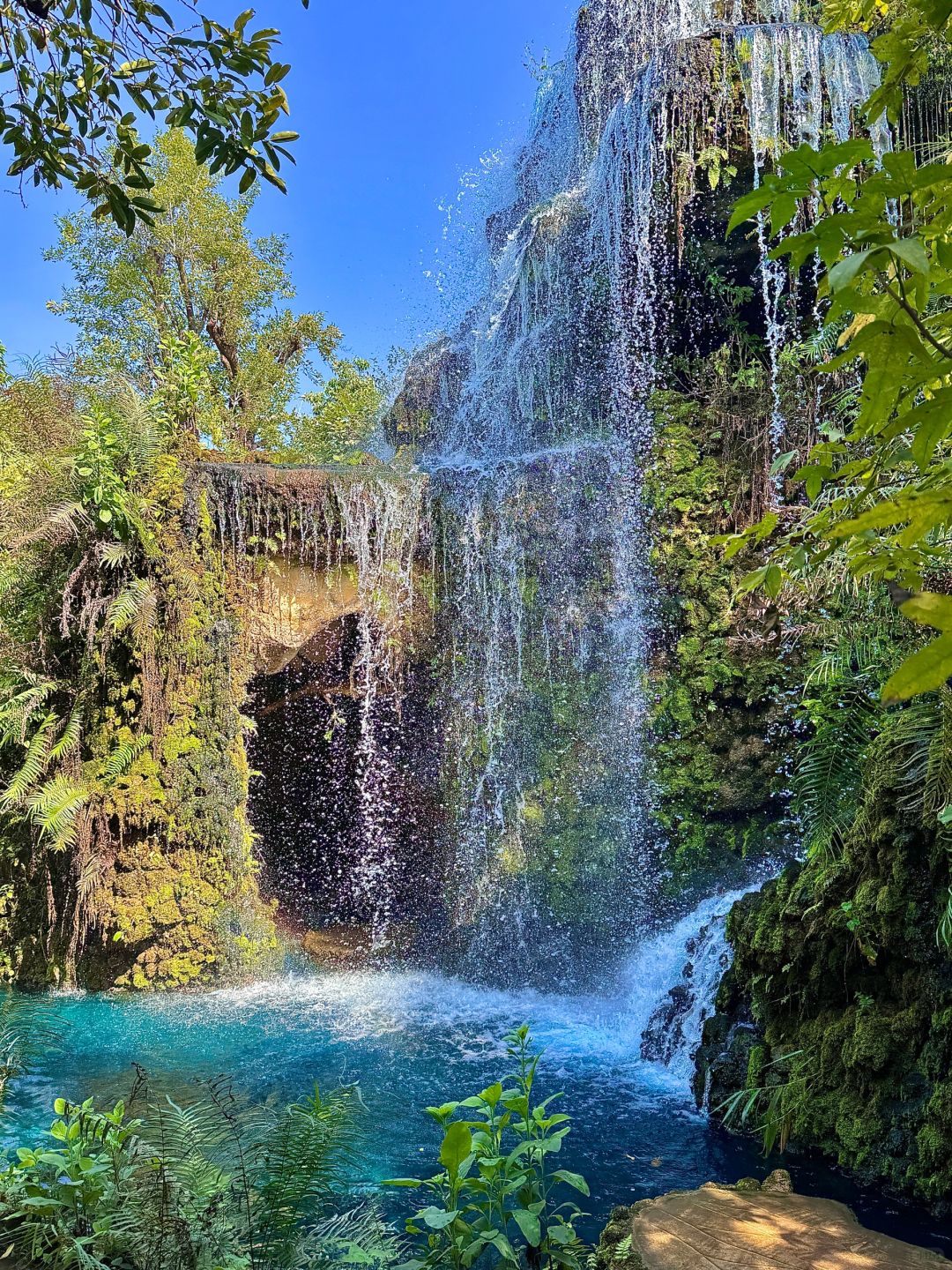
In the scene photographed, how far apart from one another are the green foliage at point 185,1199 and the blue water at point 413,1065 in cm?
169

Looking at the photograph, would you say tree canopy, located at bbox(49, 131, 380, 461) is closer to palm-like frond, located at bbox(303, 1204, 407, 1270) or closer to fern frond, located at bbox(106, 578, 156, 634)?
fern frond, located at bbox(106, 578, 156, 634)

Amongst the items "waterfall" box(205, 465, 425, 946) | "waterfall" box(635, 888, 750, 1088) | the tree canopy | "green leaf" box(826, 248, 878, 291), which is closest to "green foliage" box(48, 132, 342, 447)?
the tree canopy

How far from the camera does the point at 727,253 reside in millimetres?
8742

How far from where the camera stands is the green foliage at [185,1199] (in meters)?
2.14

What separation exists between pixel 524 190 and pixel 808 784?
12.1 metres

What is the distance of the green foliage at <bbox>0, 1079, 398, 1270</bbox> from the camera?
2.14 metres

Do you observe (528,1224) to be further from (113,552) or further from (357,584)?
(357,584)

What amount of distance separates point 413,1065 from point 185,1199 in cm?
374

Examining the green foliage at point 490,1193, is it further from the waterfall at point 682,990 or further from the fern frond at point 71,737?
the fern frond at point 71,737

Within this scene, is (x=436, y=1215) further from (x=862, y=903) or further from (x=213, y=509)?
(x=213, y=509)

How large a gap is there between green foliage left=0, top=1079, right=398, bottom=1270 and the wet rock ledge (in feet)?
2.43

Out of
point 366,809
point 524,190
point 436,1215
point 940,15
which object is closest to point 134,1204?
point 436,1215

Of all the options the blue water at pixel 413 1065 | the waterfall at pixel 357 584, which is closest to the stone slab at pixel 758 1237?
the blue water at pixel 413 1065

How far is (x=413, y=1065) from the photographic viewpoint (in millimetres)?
5738
